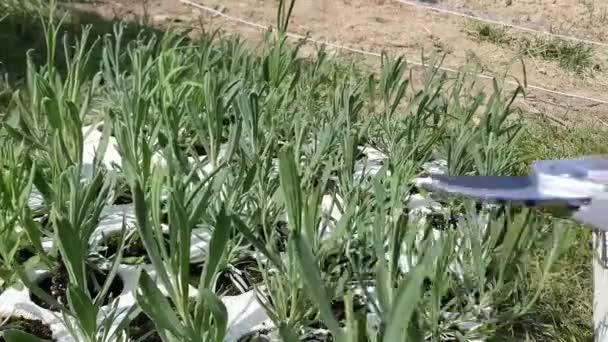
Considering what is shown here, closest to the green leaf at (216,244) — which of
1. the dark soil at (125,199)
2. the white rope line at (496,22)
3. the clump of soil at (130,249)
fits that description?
the clump of soil at (130,249)

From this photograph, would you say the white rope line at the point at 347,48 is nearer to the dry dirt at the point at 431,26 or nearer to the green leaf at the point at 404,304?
the dry dirt at the point at 431,26

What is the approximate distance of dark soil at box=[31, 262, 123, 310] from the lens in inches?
47.3

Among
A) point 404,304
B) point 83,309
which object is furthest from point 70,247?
point 404,304

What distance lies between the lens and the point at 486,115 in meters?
1.65

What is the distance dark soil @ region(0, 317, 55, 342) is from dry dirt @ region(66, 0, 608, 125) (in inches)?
89.7

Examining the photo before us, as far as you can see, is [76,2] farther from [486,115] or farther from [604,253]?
[604,253]

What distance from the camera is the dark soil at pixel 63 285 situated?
3.94ft

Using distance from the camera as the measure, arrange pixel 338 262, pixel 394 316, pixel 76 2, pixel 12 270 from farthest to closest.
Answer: pixel 76 2
pixel 338 262
pixel 12 270
pixel 394 316

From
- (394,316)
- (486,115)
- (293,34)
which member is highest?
(394,316)

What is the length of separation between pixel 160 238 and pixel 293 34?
277 centimetres

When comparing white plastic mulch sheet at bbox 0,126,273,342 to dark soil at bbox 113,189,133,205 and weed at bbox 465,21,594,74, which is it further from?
weed at bbox 465,21,594,74

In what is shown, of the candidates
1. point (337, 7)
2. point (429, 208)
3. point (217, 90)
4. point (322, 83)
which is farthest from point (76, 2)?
point (429, 208)

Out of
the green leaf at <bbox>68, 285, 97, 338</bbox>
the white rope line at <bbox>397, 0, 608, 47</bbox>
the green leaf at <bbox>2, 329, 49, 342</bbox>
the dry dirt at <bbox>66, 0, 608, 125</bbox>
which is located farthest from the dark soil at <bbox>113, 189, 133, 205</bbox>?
the white rope line at <bbox>397, 0, 608, 47</bbox>

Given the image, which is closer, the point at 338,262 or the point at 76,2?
the point at 338,262
